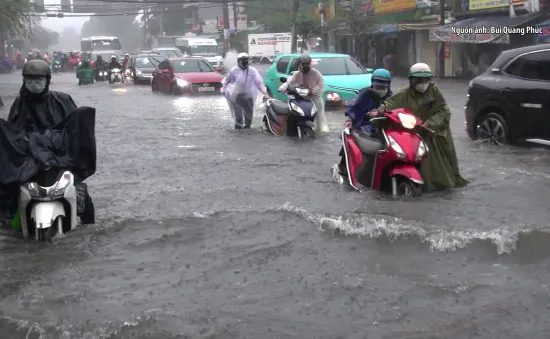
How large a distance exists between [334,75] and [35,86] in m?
13.2

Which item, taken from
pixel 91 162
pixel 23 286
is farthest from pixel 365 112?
pixel 23 286

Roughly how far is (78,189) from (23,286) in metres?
1.36

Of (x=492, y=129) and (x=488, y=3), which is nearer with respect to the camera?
(x=492, y=129)

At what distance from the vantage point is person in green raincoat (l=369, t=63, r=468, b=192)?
791 cm

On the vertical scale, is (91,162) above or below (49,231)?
above

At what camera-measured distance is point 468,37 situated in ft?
96.4

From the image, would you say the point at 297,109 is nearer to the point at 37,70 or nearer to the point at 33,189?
the point at 37,70

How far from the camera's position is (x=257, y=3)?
75.9m

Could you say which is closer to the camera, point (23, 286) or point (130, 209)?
point (23, 286)

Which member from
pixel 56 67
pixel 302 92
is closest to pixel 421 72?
pixel 302 92

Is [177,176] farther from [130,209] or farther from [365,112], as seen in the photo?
[365,112]

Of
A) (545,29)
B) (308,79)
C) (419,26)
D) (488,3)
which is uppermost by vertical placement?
(488,3)

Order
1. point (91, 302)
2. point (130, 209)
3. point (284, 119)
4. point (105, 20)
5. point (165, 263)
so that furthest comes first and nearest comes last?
point (105, 20), point (284, 119), point (130, 209), point (165, 263), point (91, 302)

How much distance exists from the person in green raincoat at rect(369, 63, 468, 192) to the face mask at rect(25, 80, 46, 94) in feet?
10.0
